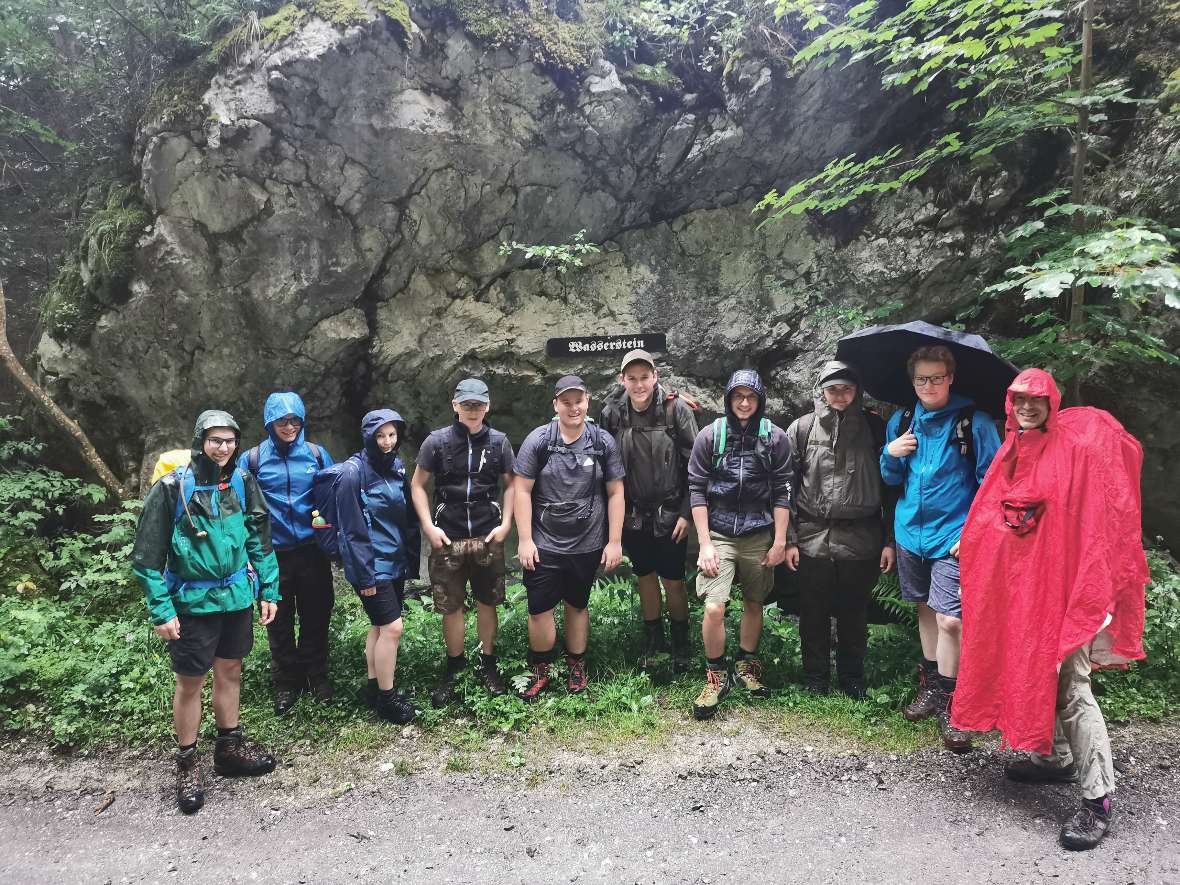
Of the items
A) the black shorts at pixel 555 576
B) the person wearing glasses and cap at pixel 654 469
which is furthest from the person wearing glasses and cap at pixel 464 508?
the person wearing glasses and cap at pixel 654 469

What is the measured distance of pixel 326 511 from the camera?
16.1 ft

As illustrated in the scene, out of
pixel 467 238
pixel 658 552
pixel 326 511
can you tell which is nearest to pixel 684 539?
pixel 658 552

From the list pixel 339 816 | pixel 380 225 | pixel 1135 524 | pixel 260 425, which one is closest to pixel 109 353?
pixel 260 425

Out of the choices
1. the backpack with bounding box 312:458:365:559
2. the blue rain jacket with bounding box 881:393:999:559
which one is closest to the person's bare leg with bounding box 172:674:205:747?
the backpack with bounding box 312:458:365:559

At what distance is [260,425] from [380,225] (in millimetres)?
3058

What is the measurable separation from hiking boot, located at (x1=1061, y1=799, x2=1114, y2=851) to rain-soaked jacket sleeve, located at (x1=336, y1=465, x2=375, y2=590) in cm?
450

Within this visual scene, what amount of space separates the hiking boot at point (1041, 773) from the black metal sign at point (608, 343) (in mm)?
5406

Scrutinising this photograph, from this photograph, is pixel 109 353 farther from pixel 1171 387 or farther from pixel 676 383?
pixel 1171 387

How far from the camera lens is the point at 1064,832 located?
10.9 feet

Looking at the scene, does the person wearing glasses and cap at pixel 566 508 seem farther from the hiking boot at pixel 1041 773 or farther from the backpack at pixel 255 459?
the hiking boot at pixel 1041 773

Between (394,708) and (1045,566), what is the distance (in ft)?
14.8

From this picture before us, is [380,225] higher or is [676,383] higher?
[380,225]

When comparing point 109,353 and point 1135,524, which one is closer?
point 1135,524

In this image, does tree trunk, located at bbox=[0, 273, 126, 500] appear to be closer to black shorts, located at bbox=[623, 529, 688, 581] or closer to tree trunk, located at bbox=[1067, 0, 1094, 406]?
black shorts, located at bbox=[623, 529, 688, 581]
